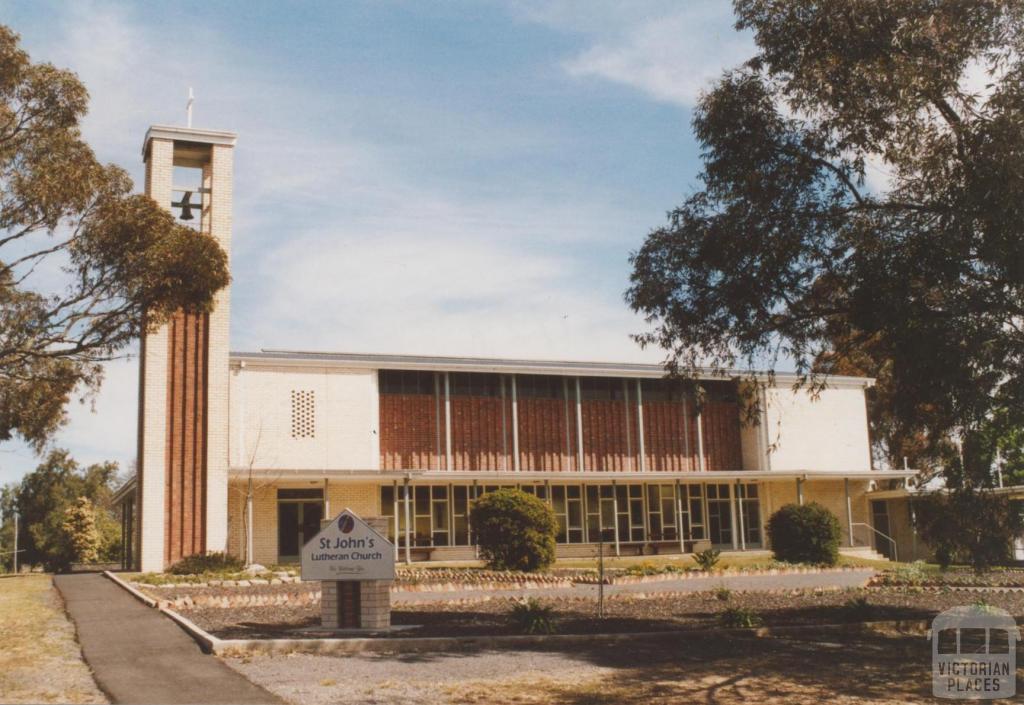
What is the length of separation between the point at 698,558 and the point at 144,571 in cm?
1460

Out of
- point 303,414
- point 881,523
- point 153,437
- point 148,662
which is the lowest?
point 148,662

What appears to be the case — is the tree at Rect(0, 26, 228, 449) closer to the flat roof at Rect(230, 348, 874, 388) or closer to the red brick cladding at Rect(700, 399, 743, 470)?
the flat roof at Rect(230, 348, 874, 388)

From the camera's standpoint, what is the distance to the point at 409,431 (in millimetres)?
35062

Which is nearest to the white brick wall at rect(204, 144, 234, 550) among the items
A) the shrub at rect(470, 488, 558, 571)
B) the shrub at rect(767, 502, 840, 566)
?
the shrub at rect(470, 488, 558, 571)

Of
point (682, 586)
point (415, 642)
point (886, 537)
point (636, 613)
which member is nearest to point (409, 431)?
point (682, 586)

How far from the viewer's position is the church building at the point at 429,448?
28.2 meters

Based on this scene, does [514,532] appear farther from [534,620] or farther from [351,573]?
[351,573]

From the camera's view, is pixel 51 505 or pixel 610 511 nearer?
pixel 610 511

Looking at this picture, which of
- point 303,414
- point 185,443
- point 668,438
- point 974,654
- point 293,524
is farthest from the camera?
point 668,438

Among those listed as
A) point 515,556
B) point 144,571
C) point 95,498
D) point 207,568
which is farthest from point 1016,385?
point 95,498

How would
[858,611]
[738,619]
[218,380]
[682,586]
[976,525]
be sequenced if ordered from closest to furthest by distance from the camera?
1. [976,525]
2. [738,619]
3. [858,611]
4. [682,586]
5. [218,380]

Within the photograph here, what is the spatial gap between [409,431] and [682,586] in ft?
46.5

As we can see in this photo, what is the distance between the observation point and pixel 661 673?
11.7 m

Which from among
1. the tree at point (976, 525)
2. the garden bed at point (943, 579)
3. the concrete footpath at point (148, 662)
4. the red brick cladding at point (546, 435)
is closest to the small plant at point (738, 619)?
the tree at point (976, 525)
